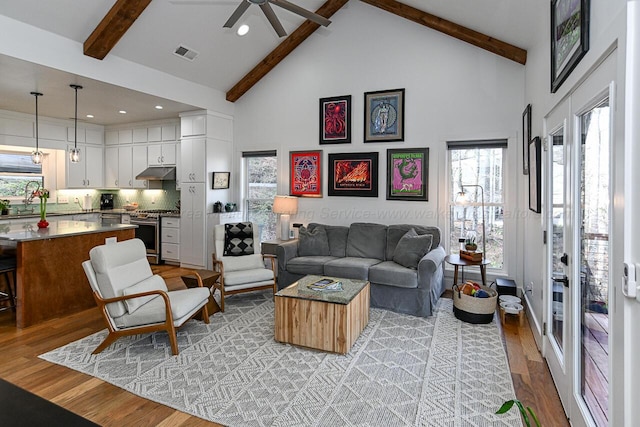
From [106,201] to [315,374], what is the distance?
7.08 m

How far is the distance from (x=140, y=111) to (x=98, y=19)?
7.75 feet

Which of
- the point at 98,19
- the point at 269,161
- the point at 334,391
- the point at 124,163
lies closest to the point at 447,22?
the point at 269,161

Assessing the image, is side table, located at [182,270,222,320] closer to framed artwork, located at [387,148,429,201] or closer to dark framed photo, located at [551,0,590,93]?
framed artwork, located at [387,148,429,201]

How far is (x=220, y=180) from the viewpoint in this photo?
20.6 feet

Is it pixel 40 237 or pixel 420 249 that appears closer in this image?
pixel 40 237

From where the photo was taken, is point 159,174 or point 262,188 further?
point 159,174

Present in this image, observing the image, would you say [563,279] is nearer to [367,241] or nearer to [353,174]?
[367,241]

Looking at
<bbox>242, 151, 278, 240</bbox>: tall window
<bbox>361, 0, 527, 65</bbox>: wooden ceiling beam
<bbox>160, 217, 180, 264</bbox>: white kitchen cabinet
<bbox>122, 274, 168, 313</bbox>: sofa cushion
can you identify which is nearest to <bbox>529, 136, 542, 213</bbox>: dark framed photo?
<bbox>361, 0, 527, 65</bbox>: wooden ceiling beam

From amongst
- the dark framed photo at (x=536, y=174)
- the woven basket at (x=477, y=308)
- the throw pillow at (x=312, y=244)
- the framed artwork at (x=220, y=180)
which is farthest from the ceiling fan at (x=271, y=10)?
the woven basket at (x=477, y=308)

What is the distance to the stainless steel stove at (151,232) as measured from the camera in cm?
666

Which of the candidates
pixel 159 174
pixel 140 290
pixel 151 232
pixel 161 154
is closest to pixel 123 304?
pixel 140 290

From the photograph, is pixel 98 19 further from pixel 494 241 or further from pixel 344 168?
pixel 494 241

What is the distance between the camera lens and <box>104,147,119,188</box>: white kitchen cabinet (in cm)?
752

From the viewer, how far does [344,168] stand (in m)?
5.50
